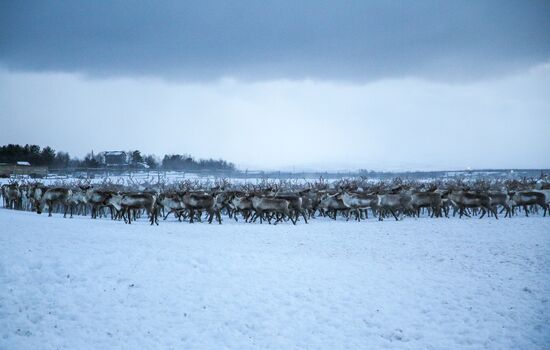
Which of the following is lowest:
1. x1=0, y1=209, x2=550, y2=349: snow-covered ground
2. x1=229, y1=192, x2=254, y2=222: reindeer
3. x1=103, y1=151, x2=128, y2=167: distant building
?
x1=0, y1=209, x2=550, y2=349: snow-covered ground

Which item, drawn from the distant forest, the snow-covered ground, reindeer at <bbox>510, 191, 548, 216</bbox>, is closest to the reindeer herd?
reindeer at <bbox>510, 191, 548, 216</bbox>

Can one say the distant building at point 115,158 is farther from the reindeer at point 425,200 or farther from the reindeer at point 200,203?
the reindeer at point 425,200

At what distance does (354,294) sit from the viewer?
8.40m

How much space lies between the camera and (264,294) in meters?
8.37

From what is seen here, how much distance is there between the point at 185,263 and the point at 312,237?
18.4 ft

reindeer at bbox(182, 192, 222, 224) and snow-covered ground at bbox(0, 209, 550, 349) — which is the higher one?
reindeer at bbox(182, 192, 222, 224)

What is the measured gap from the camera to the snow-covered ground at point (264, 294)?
22.3ft

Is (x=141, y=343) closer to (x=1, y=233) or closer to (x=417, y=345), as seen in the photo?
(x=417, y=345)

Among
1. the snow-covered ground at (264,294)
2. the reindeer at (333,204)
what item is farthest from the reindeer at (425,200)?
the snow-covered ground at (264,294)

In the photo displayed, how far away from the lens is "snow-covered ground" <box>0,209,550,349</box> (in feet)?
→ 22.3

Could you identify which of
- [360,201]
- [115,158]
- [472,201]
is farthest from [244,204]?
[115,158]

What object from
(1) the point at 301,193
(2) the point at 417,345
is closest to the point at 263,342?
(2) the point at 417,345

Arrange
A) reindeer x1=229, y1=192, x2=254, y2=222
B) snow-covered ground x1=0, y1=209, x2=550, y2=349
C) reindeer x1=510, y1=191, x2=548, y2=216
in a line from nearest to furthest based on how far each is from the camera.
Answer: snow-covered ground x1=0, y1=209, x2=550, y2=349
reindeer x1=229, y1=192, x2=254, y2=222
reindeer x1=510, y1=191, x2=548, y2=216

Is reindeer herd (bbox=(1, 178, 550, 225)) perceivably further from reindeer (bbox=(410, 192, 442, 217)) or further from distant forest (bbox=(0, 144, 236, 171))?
distant forest (bbox=(0, 144, 236, 171))
